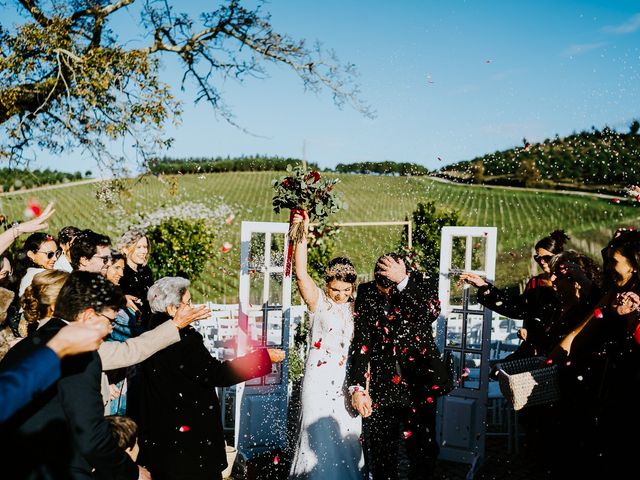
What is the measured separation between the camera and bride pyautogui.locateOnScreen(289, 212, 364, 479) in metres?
4.34

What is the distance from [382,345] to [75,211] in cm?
2668

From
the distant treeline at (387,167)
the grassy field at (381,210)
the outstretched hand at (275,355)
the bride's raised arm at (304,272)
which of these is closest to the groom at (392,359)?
the bride's raised arm at (304,272)

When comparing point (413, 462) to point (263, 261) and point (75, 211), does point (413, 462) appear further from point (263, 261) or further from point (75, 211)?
point (75, 211)

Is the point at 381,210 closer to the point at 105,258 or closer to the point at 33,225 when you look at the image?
the point at 105,258

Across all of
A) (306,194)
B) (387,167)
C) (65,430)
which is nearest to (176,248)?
(306,194)

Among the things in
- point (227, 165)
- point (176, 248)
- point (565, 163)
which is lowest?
point (176, 248)

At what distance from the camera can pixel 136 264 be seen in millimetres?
5691

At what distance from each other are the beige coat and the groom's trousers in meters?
1.88

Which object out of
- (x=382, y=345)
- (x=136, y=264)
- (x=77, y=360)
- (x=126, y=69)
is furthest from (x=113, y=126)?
(x=77, y=360)

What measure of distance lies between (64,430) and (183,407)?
1.02 meters

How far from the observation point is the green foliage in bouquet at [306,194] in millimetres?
4730

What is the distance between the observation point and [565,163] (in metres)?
31.0

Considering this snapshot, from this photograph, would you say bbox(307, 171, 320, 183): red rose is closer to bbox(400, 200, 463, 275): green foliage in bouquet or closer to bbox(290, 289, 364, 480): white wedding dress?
bbox(290, 289, 364, 480): white wedding dress

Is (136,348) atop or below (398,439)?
atop
